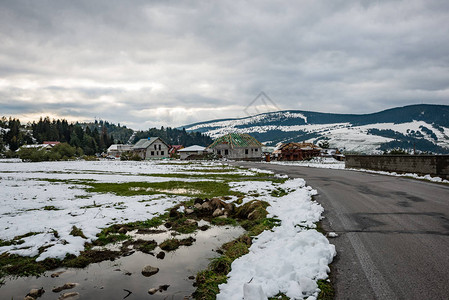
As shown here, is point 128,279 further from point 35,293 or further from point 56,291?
point 35,293

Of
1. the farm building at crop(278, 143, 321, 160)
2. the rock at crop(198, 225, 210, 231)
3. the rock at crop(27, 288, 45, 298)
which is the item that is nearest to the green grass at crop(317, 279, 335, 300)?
the rock at crop(198, 225, 210, 231)

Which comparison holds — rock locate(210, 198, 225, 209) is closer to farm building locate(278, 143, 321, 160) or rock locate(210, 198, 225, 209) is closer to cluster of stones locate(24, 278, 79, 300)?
cluster of stones locate(24, 278, 79, 300)

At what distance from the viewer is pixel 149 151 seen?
3912 inches

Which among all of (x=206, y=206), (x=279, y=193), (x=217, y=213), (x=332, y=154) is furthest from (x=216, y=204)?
(x=332, y=154)

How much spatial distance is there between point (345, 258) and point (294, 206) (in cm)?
537

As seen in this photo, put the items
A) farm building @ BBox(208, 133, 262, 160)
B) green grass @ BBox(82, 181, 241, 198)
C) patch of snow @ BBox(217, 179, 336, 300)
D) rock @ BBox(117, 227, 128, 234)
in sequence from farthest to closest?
farm building @ BBox(208, 133, 262, 160)
green grass @ BBox(82, 181, 241, 198)
rock @ BBox(117, 227, 128, 234)
patch of snow @ BBox(217, 179, 336, 300)

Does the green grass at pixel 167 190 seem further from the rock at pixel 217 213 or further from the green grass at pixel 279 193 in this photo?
the rock at pixel 217 213

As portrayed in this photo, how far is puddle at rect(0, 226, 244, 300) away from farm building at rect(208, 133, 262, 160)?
81.4 metres

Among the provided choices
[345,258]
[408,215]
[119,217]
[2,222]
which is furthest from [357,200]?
[2,222]

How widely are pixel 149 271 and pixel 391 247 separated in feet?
19.0

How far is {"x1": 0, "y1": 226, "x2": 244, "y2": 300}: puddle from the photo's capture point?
5.17m

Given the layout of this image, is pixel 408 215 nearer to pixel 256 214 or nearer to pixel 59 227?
pixel 256 214

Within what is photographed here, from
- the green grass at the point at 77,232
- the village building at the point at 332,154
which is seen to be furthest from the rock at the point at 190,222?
the village building at the point at 332,154

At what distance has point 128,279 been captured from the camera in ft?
18.9
